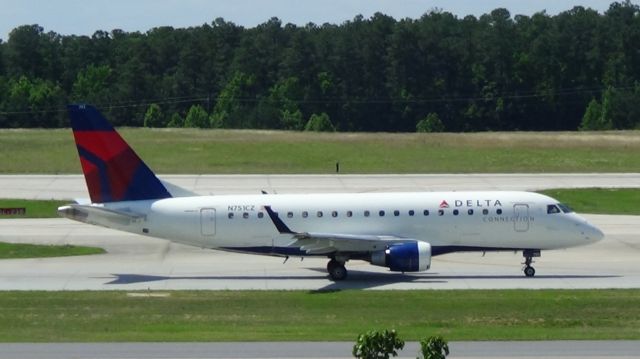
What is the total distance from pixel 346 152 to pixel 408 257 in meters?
57.2

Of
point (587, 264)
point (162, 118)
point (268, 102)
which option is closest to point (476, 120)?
point (268, 102)

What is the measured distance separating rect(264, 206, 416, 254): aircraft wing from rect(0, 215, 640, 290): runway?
0.97 metres

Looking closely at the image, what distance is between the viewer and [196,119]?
14512 centimetres

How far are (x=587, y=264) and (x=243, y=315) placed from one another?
46.5 feet

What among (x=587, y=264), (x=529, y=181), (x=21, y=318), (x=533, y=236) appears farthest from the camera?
(x=529, y=181)

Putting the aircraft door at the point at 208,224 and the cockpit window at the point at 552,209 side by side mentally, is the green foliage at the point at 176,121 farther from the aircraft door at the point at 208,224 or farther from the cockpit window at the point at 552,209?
the cockpit window at the point at 552,209

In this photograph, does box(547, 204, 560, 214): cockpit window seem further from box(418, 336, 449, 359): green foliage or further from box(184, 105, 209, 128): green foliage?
box(184, 105, 209, 128): green foliage

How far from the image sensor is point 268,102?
146250mm

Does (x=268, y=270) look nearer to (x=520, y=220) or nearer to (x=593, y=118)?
(x=520, y=220)

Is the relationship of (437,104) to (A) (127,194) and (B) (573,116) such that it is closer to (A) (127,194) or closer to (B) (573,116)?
(B) (573,116)

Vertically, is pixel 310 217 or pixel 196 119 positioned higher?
pixel 196 119

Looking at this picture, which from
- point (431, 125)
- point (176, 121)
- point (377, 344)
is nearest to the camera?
point (377, 344)

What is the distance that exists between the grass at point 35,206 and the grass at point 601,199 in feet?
75.5

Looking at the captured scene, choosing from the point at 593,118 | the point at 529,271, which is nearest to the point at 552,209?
the point at 529,271
